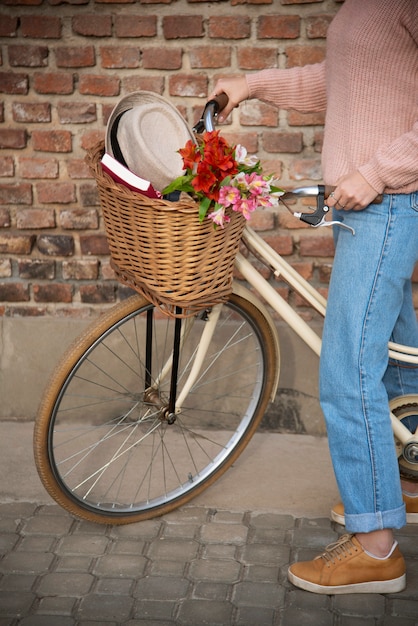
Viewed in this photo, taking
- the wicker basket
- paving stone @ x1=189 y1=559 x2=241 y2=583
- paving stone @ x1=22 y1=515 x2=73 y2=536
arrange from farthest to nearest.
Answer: paving stone @ x1=22 y1=515 x2=73 y2=536
paving stone @ x1=189 y1=559 x2=241 y2=583
the wicker basket

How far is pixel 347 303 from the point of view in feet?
8.11

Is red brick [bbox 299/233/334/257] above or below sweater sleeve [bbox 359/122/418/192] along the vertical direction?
below

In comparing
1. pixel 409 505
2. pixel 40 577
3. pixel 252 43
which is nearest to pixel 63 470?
pixel 40 577

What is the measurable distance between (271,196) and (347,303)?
0.35 metres

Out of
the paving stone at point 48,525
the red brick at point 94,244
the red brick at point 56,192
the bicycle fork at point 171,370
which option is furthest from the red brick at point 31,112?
the paving stone at point 48,525

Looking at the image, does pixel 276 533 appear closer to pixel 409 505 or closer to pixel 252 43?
pixel 409 505

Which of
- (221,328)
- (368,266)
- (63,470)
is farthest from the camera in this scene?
(221,328)

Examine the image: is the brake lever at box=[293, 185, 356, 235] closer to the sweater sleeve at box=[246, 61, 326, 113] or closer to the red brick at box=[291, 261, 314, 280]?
the sweater sleeve at box=[246, 61, 326, 113]

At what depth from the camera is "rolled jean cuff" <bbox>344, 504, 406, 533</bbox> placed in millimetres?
2607

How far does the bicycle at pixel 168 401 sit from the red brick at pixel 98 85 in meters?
0.84

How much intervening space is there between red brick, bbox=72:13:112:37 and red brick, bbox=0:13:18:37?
0.72 feet

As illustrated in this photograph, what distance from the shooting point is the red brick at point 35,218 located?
3.54m

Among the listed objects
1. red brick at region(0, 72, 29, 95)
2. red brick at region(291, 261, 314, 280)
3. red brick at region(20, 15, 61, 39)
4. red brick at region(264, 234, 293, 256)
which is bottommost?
red brick at region(291, 261, 314, 280)

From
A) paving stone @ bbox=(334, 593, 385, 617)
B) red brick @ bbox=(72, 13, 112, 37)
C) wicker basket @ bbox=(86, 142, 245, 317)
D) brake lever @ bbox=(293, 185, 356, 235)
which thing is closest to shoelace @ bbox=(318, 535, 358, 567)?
paving stone @ bbox=(334, 593, 385, 617)
